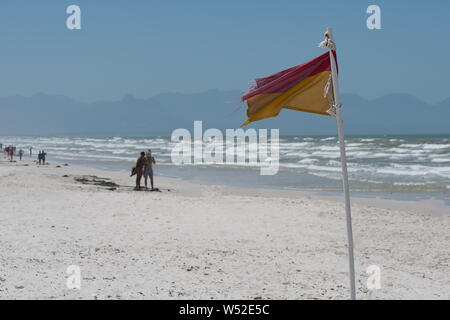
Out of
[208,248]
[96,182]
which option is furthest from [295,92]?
[96,182]

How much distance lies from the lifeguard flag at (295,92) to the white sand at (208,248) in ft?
7.86

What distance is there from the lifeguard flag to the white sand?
2396mm

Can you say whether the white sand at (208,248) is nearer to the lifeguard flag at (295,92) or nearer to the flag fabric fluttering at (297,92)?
the flag fabric fluttering at (297,92)

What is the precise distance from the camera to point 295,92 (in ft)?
16.6

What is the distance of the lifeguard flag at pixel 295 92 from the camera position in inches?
196

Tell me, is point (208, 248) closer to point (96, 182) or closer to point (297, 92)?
point (297, 92)

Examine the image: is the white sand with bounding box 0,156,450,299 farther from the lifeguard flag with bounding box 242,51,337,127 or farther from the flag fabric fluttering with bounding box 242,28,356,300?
the lifeguard flag with bounding box 242,51,337,127

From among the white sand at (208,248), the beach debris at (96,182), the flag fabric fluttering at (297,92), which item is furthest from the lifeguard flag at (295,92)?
the beach debris at (96,182)

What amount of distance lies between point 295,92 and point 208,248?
4149mm

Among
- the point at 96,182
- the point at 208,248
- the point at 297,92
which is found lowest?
the point at 208,248
